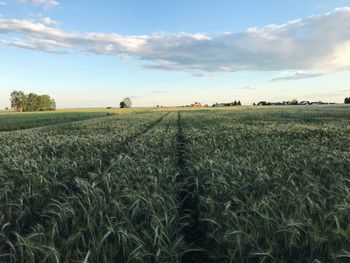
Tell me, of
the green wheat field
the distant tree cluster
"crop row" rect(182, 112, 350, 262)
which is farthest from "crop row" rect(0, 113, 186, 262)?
the distant tree cluster

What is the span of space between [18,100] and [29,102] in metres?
5.86

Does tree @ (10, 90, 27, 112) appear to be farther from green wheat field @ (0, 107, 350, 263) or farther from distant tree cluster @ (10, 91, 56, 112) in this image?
green wheat field @ (0, 107, 350, 263)

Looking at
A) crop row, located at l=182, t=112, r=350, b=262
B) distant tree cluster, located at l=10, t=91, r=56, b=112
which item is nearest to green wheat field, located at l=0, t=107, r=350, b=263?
crop row, located at l=182, t=112, r=350, b=262

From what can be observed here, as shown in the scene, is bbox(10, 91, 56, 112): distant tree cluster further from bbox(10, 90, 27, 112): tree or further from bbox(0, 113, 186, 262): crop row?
bbox(0, 113, 186, 262): crop row

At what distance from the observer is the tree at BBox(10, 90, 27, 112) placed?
175m

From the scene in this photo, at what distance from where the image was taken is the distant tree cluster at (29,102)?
575 ft

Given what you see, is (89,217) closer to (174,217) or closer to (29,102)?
(174,217)

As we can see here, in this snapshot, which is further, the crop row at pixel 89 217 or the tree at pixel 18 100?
the tree at pixel 18 100

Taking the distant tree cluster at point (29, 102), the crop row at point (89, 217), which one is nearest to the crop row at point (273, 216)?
the crop row at point (89, 217)

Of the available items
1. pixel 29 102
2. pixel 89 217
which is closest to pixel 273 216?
pixel 89 217

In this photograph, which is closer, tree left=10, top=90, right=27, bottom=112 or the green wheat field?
the green wheat field

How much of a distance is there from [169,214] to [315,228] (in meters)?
1.67

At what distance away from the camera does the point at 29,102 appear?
177m

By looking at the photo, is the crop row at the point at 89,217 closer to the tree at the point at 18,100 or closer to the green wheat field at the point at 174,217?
the green wheat field at the point at 174,217
